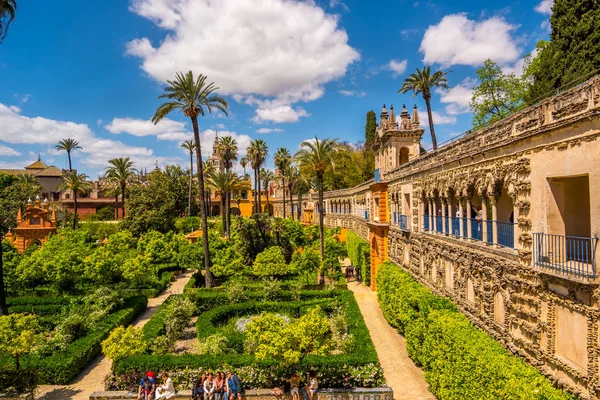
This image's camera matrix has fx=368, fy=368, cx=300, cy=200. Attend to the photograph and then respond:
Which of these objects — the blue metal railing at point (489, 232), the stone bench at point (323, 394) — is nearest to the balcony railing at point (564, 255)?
the blue metal railing at point (489, 232)

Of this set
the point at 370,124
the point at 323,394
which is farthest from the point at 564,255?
the point at 370,124

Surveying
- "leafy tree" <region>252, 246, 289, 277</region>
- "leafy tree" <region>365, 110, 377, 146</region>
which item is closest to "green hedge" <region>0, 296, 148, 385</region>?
"leafy tree" <region>252, 246, 289, 277</region>

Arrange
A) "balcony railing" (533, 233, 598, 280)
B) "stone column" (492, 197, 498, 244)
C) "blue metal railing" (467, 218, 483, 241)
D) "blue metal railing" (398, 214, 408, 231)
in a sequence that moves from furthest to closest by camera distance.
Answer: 1. "blue metal railing" (398, 214, 408, 231)
2. "blue metal railing" (467, 218, 483, 241)
3. "stone column" (492, 197, 498, 244)
4. "balcony railing" (533, 233, 598, 280)

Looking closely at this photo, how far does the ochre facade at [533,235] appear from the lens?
7789mm

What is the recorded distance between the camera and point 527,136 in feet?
31.6

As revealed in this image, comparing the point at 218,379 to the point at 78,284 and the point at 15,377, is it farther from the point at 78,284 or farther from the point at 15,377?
the point at 78,284

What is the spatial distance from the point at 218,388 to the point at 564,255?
38.0 feet

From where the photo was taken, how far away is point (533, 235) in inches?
379

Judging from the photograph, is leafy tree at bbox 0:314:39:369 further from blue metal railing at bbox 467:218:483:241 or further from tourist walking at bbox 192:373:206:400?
blue metal railing at bbox 467:218:483:241

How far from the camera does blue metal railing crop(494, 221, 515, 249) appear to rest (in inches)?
434

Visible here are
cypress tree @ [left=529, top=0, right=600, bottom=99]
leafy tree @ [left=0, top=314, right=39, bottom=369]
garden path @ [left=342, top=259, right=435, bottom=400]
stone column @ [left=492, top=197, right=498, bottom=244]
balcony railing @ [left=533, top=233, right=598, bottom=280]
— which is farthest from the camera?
cypress tree @ [left=529, top=0, right=600, bottom=99]

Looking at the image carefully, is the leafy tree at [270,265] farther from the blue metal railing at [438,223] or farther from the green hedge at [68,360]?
the blue metal railing at [438,223]

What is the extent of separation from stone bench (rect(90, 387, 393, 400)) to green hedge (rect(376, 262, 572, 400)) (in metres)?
2.13

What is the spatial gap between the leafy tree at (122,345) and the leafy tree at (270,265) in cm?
1398
